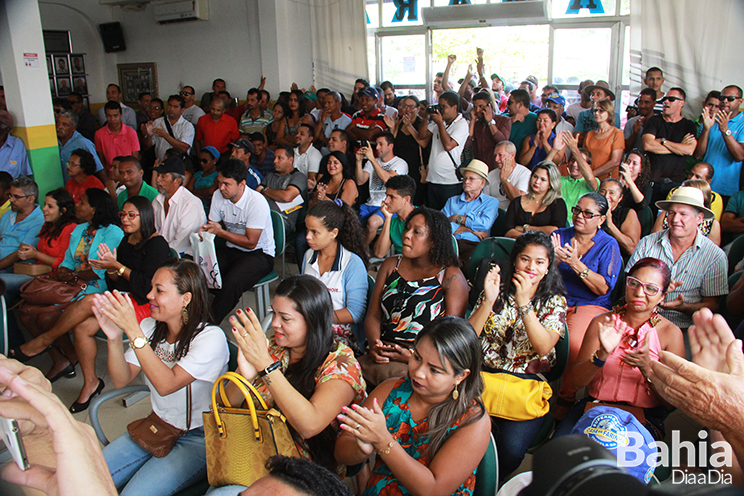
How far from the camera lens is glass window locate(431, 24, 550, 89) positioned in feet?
27.1

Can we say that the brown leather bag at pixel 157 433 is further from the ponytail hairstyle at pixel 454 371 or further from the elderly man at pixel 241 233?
the elderly man at pixel 241 233

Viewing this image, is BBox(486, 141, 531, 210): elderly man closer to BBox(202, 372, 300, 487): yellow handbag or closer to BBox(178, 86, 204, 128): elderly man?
BBox(202, 372, 300, 487): yellow handbag

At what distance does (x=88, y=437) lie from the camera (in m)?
0.94

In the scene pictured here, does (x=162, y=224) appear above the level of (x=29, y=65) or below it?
below

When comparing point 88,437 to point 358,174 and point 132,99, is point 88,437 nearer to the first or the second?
point 358,174

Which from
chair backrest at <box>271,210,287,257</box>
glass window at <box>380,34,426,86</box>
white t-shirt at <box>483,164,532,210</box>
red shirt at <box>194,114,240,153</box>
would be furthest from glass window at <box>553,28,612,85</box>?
chair backrest at <box>271,210,287,257</box>

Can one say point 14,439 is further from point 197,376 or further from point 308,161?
point 308,161

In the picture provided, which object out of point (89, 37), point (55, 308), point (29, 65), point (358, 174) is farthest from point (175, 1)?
point (55, 308)

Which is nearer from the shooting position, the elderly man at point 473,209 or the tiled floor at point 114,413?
the tiled floor at point 114,413

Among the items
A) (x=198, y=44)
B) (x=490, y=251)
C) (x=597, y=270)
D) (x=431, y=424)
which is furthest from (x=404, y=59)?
(x=431, y=424)

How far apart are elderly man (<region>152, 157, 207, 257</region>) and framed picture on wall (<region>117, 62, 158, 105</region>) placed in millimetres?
A: 6764

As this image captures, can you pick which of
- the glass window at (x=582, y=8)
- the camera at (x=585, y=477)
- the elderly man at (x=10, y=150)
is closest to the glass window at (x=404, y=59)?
the glass window at (x=582, y=8)

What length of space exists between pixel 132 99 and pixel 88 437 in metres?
10.5

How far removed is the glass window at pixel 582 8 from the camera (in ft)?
25.2
